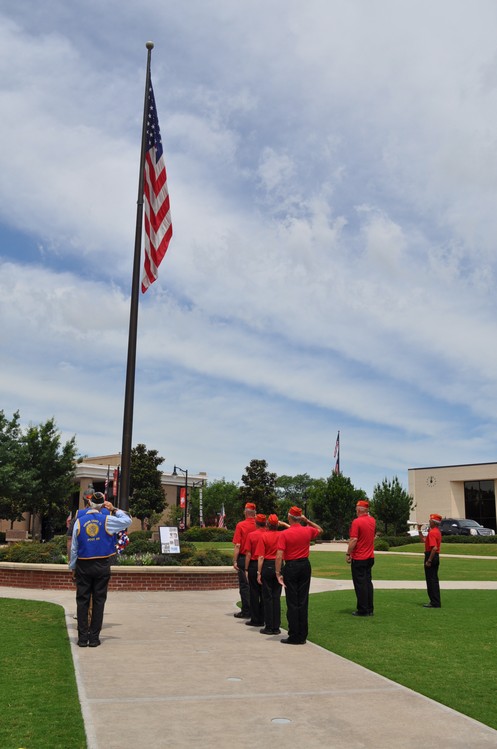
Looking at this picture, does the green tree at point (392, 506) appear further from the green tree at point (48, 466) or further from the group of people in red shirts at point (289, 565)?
the group of people in red shirts at point (289, 565)

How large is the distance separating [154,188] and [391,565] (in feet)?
54.2

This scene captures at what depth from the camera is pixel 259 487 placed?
2426 inches

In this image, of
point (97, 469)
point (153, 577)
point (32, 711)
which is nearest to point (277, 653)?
point (32, 711)

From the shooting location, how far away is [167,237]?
17625mm

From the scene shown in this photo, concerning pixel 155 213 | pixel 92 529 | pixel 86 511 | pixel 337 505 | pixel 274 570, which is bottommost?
pixel 274 570

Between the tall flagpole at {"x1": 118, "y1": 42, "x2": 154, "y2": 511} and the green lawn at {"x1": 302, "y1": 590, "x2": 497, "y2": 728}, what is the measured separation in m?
4.72

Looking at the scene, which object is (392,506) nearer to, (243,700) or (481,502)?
(481,502)

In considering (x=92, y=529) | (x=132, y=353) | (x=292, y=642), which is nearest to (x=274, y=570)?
(x=292, y=642)

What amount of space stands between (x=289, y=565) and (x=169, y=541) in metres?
8.31

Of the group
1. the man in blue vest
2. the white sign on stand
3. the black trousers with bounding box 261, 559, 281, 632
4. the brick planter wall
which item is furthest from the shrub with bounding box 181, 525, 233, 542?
the man in blue vest

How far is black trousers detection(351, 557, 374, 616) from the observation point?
11398 mm

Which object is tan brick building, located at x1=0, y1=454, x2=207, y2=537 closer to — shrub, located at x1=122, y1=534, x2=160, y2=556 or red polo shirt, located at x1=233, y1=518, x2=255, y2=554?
shrub, located at x1=122, y1=534, x2=160, y2=556

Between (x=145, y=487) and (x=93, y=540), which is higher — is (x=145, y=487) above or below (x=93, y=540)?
above

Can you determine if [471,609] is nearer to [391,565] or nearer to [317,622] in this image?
[317,622]
